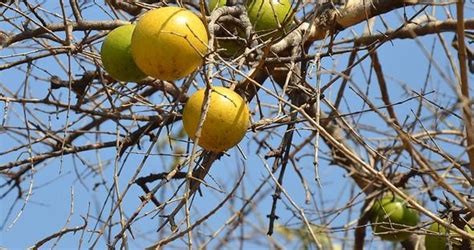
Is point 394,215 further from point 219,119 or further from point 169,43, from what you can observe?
point 169,43

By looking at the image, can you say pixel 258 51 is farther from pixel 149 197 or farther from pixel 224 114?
pixel 149 197

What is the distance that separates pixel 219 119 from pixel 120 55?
0.40 metres

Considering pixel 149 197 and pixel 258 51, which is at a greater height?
pixel 258 51

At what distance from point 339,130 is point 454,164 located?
1506 mm

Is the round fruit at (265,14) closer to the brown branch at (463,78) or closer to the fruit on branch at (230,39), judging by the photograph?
the fruit on branch at (230,39)

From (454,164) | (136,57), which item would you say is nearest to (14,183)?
(136,57)

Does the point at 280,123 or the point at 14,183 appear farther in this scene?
the point at 14,183

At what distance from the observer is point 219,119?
189 centimetres

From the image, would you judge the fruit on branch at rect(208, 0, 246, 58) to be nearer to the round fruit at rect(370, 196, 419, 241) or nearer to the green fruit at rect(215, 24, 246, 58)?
the green fruit at rect(215, 24, 246, 58)

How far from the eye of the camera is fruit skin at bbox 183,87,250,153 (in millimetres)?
1888

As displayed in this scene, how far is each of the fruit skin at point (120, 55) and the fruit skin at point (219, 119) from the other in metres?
0.31

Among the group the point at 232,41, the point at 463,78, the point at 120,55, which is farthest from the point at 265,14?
the point at 463,78

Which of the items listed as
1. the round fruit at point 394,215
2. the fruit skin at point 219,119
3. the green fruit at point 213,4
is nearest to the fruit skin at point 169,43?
the fruit skin at point 219,119

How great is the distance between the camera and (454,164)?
6.07ft
